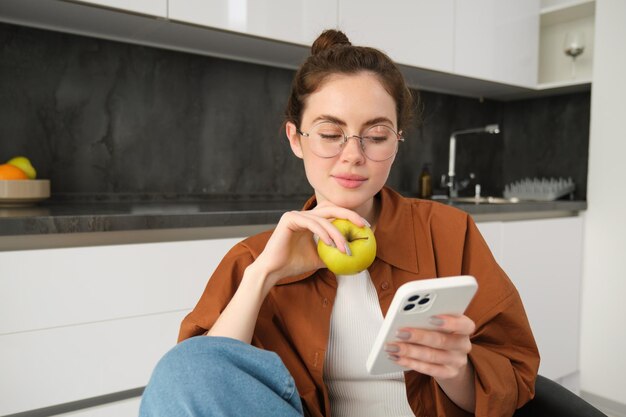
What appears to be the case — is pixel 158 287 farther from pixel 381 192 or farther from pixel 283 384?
pixel 283 384

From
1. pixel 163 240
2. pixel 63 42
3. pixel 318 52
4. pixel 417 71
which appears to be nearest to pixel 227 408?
pixel 318 52

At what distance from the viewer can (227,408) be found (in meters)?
0.65

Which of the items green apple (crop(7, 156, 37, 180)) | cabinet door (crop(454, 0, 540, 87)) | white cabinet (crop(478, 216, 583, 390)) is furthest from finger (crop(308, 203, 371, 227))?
cabinet door (crop(454, 0, 540, 87))

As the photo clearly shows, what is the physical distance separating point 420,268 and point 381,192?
0.68 feet

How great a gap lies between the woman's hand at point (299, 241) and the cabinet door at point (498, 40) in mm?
1741

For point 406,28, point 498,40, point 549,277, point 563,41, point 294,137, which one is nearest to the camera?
point 294,137

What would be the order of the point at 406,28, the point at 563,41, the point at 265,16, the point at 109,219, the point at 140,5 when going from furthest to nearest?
the point at 563,41 < the point at 406,28 < the point at 265,16 < the point at 140,5 < the point at 109,219

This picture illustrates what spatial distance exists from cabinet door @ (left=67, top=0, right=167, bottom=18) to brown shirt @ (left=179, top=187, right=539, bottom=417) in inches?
36.7

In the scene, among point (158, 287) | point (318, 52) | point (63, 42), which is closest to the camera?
point (318, 52)

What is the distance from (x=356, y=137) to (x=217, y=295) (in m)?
0.39

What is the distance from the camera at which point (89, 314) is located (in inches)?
52.0

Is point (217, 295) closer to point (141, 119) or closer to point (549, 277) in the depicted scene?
point (141, 119)

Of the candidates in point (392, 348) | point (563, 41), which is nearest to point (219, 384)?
point (392, 348)

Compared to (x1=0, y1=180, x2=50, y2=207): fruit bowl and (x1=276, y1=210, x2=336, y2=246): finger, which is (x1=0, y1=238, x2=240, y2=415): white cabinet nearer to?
(x1=0, y1=180, x2=50, y2=207): fruit bowl
